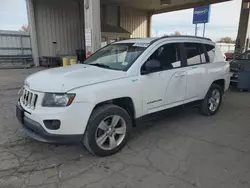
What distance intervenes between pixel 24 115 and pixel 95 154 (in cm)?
119

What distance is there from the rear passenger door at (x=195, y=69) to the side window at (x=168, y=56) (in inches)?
10.8

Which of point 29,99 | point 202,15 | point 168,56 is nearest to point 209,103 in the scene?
point 168,56

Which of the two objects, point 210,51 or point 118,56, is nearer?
point 118,56

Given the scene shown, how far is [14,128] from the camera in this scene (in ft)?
13.4

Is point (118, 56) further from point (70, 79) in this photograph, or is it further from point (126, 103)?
point (70, 79)

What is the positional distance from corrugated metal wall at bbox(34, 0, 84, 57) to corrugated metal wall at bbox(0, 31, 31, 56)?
113 cm

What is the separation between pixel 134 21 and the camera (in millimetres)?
19172

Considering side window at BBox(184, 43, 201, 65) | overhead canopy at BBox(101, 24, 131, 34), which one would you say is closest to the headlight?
side window at BBox(184, 43, 201, 65)

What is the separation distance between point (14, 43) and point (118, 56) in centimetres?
1361

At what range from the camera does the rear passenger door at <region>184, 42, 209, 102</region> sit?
4184mm

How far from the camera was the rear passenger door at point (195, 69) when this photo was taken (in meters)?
4.18

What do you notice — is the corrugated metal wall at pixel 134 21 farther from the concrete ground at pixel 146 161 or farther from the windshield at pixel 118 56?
the concrete ground at pixel 146 161

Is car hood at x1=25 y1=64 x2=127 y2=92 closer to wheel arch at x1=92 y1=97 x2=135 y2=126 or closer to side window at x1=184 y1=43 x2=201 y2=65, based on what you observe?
wheel arch at x1=92 y1=97 x2=135 y2=126

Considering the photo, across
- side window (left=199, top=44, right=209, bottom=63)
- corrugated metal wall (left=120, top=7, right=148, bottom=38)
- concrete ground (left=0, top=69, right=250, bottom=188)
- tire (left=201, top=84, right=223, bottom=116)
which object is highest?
corrugated metal wall (left=120, top=7, right=148, bottom=38)
